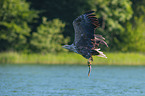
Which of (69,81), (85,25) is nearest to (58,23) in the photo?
(69,81)

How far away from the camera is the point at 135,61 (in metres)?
38.0

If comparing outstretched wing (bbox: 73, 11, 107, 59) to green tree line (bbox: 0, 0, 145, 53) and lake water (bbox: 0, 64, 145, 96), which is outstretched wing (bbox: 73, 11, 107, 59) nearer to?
lake water (bbox: 0, 64, 145, 96)

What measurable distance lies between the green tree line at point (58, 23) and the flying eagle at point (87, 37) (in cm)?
2375

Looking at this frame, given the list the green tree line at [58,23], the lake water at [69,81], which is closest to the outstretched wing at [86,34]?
the lake water at [69,81]

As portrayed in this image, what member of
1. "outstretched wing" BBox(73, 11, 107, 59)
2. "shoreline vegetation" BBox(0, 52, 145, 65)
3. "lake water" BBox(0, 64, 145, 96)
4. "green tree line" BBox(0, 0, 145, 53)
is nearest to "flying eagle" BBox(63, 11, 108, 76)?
"outstretched wing" BBox(73, 11, 107, 59)

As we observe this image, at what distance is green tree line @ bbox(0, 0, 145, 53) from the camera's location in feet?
136

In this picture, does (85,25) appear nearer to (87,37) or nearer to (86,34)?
(86,34)

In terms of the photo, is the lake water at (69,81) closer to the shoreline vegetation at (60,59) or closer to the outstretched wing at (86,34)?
the shoreline vegetation at (60,59)

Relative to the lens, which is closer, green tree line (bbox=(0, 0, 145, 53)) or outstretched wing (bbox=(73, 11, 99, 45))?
outstretched wing (bbox=(73, 11, 99, 45))

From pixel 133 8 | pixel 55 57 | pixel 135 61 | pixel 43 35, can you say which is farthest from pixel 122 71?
pixel 133 8

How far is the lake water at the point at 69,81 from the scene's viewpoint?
21.5 metres

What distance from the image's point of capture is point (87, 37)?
15.6 m

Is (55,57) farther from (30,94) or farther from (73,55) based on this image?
(30,94)

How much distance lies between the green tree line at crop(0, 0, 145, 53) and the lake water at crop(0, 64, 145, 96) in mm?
5888
